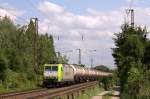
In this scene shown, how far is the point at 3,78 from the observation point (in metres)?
53.8

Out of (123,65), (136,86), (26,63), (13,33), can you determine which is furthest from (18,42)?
(136,86)

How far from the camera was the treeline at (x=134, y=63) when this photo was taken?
32000 millimetres

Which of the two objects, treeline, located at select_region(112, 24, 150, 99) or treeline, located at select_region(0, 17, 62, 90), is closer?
treeline, located at select_region(112, 24, 150, 99)

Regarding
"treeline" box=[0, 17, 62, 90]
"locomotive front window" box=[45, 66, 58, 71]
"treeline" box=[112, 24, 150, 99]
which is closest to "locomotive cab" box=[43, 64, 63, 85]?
"locomotive front window" box=[45, 66, 58, 71]

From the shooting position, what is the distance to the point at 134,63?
1667 inches

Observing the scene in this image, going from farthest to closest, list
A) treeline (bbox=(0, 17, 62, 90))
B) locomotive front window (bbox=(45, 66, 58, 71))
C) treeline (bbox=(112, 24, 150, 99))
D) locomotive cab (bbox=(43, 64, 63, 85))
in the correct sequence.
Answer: locomotive front window (bbox=(45, 66, 58, 71))
locomotive cab (bbox=(43, 64, 63, 85))
treeline (bbox=(0, 17, 62, 90))
treeline (bbox=(112, 24, 150, 99))

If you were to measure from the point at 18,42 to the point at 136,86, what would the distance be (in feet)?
197

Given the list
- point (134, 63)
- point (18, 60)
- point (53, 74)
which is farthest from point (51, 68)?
point (134, 63)

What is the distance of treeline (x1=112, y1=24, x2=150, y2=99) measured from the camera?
32.0 meters

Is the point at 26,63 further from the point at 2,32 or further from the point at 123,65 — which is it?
the point at 2,32

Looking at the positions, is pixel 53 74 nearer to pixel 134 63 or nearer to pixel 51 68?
pixel 51 68

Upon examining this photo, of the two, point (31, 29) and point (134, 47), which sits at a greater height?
point (31, 29)

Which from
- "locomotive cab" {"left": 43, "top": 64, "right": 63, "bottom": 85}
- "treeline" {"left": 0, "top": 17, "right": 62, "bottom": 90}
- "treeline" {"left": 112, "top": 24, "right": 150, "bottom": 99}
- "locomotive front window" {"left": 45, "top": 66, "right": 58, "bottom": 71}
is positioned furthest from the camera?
"locomotive front window" {"left": 45, "top": 66, "right": 58, "bottom": 71}

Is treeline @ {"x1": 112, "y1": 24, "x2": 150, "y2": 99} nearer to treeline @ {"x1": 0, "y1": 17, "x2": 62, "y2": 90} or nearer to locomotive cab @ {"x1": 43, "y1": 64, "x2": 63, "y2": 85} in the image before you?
locomotive cab @ {"x1": 43, "y1": 64, "x2": 63, "y2": 85}
